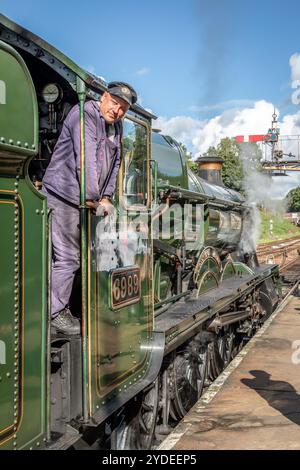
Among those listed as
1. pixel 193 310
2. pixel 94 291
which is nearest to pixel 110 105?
pixel 94 291

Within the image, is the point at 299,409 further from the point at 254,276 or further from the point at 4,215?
the point at 254,276

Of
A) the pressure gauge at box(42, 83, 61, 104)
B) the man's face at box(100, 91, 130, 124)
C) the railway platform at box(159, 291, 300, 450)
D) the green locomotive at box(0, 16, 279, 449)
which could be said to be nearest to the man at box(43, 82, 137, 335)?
the man's face at box(100, 91, 130, 124)

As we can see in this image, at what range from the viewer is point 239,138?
107 ft

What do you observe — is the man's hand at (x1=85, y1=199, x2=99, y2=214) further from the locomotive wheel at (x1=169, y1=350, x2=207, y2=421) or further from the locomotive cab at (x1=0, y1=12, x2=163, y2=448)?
the locomotive wheel at (x1=169, y1=350, x2=207, y2=421)

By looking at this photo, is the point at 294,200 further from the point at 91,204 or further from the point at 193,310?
the point at 91,204

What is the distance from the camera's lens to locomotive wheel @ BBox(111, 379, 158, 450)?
3.89 meters

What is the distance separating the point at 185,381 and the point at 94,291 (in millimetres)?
2809

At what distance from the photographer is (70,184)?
3193 millimetres

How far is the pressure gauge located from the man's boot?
53.3 inches

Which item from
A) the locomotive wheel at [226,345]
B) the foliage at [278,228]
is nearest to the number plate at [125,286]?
the locomotive wheel at [226,345]

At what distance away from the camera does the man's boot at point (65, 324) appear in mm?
3131
